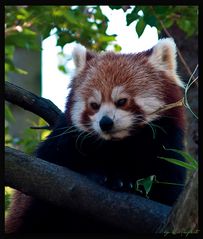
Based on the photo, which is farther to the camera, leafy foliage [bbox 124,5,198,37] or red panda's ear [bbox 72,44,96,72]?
leafy foliage [bbox 124,5,198,37]

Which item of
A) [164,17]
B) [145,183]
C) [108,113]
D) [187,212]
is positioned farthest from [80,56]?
[187,212]

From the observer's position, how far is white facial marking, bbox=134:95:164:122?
11.0 ft

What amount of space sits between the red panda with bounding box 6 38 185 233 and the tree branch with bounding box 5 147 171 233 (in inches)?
14.9

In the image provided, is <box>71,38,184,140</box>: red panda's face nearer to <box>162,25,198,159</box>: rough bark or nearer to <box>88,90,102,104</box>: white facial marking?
<box>88,90,102,104</box>: white facial marking

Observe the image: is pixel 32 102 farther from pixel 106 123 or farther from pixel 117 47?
pixel 117 47

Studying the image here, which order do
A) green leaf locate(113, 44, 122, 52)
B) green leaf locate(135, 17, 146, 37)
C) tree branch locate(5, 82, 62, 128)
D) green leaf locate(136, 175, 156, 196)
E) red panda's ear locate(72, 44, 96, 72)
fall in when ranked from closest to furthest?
green leaf locate(136, 175, 156, 196)
tree branch locate(5, 82, 62, 128)
red panda's ear locate(72, 44, 96, 72)
green leaf locate(135, 17, 146, 37)
green leaf locate(113, 44, 122, 52)

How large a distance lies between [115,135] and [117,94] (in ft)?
0.79

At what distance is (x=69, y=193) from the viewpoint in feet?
9.00

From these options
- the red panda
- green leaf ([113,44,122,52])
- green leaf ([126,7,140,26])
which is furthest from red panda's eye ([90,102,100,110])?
green leaf ([113,44,122,52])

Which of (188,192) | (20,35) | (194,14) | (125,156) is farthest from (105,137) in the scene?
(20,35)

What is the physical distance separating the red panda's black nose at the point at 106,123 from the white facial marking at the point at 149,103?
27 cm

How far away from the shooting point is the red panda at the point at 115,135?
3.24 metres

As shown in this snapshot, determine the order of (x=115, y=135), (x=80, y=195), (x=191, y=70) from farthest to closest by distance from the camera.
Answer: (x=191, y=70) → (x=115, y=135) → (x=80, y=195)

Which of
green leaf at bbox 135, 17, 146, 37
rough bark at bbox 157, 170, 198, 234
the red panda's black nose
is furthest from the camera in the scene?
green leaf at bbox 135, 17, 146, 37
